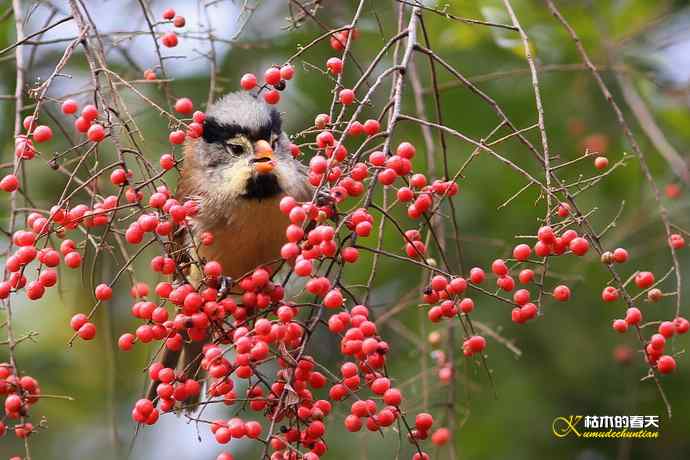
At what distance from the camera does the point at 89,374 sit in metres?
5.65

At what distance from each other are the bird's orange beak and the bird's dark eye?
0.11 meters

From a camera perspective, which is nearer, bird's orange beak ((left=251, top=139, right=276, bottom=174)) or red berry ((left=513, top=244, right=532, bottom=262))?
red berry ((left=513, top=244, right=532, bottom=262))

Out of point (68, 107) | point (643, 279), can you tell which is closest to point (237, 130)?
point (68, 107)

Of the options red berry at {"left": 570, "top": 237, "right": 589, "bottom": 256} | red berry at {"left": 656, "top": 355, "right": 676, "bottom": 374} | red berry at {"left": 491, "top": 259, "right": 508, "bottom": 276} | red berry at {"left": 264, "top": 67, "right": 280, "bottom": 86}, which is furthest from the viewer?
red berry at {"left": 264, "top": 67, "right": 280, "bottom": 86}

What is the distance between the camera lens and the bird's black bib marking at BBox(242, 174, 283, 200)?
133 inches

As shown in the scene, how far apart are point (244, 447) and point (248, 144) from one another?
8.00 feet

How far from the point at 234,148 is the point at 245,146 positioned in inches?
2.7

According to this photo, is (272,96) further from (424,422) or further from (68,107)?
(424,422)

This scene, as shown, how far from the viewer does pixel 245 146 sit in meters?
3.46

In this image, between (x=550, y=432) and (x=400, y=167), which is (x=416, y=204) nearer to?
(x=400, y=167)

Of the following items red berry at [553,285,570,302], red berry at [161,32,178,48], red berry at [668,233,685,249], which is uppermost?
red berry at [161,32,178,48]

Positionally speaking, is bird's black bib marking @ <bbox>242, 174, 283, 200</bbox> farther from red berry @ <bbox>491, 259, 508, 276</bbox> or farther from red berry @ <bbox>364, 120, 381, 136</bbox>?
red berry @ <bbox>491, 259, 508, 276</bbox>

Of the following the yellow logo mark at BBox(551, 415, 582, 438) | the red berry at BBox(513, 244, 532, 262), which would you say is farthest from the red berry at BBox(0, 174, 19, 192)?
the yellow logo mark at BBox(551, 415, 582, 438)

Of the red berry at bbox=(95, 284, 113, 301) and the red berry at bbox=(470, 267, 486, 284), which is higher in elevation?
the red berry at bbox=(470, 267, 486, 284)
